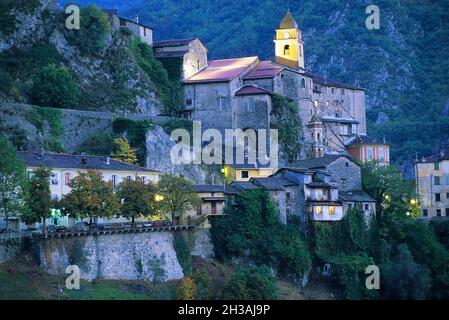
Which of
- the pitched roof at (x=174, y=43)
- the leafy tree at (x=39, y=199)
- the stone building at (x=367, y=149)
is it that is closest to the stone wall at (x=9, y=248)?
the leafy tree at (x=39, y=199)

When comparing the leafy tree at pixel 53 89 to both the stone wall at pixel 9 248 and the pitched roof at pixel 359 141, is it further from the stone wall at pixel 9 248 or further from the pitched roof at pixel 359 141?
the pitched roof at pixel 359 141

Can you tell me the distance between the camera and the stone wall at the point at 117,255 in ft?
319

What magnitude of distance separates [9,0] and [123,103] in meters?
13.7

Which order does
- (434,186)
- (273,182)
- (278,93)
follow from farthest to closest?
1. (278,93)
2. (434,186)
3. (273,182)

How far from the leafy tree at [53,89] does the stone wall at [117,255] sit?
20.3 m

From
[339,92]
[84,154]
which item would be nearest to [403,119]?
[339,92]

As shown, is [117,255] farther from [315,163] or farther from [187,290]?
[315,163]

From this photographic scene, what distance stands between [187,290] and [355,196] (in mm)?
26386

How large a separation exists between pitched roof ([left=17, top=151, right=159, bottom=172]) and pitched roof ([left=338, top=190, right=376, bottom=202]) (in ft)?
58.1

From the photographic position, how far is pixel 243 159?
423ft

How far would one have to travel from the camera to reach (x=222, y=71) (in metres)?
140

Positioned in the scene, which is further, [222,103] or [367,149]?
[367,149]

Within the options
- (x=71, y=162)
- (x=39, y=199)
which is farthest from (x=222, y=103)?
(x=39, y=199)
